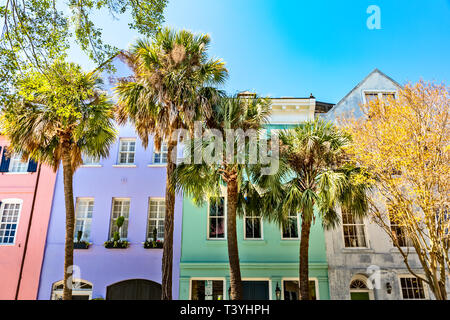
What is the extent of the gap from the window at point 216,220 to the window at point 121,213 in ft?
12.7

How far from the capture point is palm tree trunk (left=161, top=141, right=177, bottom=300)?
Answer: 10445 millimetres

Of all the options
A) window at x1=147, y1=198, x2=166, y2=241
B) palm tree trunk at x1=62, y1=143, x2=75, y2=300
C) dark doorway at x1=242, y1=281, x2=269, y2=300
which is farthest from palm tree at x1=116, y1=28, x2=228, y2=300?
dark doorway at x1=242, y1=281, x2=269, y2=300

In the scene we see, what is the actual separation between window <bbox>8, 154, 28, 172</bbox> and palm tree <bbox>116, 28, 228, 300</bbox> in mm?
7514

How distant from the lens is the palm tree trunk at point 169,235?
1045 cm

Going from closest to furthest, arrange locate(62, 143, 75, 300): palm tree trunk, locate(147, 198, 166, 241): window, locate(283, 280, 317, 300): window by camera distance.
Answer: locate(62, 143, 75, 300): palm tree trunk → locate(283, 280, 317, 300): window → locate(147, 198, 166, 241): window

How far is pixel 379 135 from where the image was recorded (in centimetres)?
1023

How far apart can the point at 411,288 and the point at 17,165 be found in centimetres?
1914

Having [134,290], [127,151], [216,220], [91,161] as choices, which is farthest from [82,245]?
[216,220]

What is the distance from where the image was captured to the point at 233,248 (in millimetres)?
10562

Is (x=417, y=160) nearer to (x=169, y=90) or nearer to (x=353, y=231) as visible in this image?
(x=353, y=231)

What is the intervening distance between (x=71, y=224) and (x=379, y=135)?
36.1 feet

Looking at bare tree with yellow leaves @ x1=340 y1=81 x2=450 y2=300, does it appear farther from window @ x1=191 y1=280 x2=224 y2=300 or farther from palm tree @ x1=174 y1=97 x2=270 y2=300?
window @ x1=191 y1=280 x2=224 y2=300

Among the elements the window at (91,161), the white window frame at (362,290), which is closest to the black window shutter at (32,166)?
the window at (91,161)

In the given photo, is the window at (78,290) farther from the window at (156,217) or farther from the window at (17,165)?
the window at (17,165)
